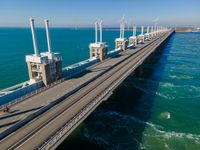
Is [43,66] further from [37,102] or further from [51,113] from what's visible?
[51,113]

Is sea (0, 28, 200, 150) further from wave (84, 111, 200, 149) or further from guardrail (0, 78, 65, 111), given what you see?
guardrail (0, 78, 65, 111)

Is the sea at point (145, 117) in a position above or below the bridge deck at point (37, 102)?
below

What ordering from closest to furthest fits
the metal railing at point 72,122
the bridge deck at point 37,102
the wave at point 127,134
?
the metal railing at point 72,122 < the bridge deck at point 37,102 < the wave at point 127,134

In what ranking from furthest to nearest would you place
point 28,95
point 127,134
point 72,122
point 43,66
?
point 43,66 → point 127,134 → point 28,95 → point 72,122

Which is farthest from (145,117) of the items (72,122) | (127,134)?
(72,122)

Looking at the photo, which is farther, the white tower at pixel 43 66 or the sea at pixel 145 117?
the white tower at pixel 43 66

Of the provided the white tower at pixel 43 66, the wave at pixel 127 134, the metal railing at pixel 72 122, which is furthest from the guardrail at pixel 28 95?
the wave at pixel 127 134

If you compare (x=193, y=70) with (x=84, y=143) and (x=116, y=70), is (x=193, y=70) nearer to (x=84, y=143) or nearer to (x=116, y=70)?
(x=116, y=70)

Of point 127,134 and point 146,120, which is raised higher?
point 146,120

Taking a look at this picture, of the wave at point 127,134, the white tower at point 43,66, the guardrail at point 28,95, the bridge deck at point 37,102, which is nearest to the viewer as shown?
the bridge deck at point 37,102

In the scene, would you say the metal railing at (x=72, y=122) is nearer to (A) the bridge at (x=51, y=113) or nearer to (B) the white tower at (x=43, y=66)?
(A) the bridge at (x=51, y=113)

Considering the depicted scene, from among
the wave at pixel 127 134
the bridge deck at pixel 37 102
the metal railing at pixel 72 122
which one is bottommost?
the wave at pixel 127 134

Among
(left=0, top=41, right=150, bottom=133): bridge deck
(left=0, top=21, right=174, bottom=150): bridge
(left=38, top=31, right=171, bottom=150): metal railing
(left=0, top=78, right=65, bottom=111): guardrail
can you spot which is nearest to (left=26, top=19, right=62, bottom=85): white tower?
(left=0, top=78, right=65, bottom=111): guardrail
